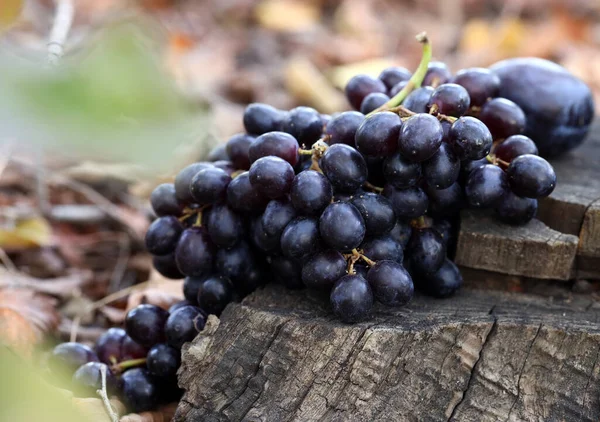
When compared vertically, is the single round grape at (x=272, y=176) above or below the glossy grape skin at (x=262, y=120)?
below

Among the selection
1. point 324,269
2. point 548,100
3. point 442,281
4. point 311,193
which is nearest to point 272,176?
point 311,193

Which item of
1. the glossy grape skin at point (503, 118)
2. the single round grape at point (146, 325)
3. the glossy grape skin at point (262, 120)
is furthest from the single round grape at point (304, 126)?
the single round grape at point (146, 325)

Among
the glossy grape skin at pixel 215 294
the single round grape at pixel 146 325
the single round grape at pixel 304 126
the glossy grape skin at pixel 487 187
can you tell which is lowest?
the single round grape at pixel 146 325

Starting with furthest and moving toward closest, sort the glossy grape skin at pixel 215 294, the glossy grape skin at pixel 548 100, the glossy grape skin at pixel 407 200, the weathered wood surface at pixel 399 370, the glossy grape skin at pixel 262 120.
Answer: the glossy grape skin at pixel 548 100 < the glossy grape skin at pixel 262 120 < the glossy grape skin at pixel 215 294 < the glossy grape skin at pixel 407 200 < the weathered wood surface at pixel 399 370

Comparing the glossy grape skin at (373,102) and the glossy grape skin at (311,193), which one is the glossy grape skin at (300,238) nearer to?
the glossy grape skin at (311,193)

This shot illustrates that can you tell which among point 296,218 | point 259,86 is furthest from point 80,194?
point 296,218

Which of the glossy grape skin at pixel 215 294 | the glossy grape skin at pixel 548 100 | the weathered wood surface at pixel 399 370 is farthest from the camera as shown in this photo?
the glossy grape skin at pixel 548 100

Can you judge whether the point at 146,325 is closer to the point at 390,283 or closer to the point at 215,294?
the point at 215,294

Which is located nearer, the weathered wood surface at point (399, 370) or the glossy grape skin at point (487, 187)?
the weathered wood surface at point (399, 370)
